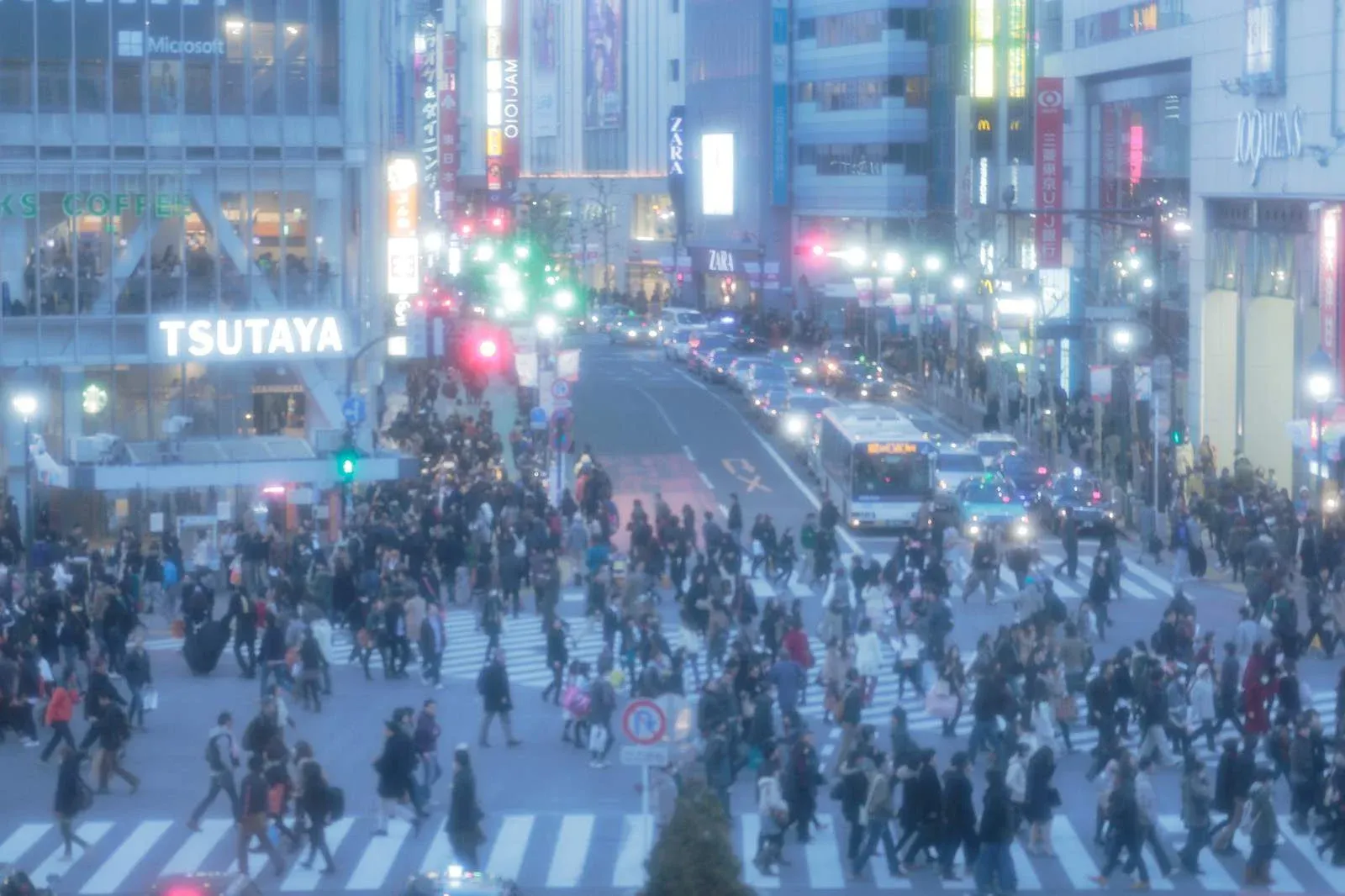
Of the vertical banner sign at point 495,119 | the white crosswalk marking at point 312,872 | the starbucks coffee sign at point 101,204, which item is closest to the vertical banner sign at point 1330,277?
the starbucks coffee sign at point 101,204

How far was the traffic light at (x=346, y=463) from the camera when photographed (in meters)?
34.7

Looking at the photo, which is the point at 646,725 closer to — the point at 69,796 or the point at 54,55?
the point at 69,796

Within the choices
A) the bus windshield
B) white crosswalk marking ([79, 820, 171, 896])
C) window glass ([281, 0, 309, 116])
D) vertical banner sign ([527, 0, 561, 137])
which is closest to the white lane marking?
the bus windshield

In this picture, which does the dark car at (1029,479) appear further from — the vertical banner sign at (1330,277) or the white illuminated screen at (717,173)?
the white illuminated screen at (717,173)

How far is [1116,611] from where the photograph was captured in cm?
3422

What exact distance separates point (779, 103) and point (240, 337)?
61438mm

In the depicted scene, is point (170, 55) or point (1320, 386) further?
point (170, 55)

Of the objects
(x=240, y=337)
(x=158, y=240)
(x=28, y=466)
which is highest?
(x=158, y=240)

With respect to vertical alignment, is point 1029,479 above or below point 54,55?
below

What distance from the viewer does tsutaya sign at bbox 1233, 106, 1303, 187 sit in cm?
4466

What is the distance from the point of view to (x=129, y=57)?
1670 inches

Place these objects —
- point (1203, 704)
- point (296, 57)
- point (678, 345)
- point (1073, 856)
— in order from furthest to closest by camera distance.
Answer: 1. point (678, 345)
2. point (296, 57)
3. point (1203, 704)
4. point (1073, 856)

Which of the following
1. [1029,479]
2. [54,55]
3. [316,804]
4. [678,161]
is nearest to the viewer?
[316,804]

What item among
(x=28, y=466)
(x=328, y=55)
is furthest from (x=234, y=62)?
(x=28, y=466)
